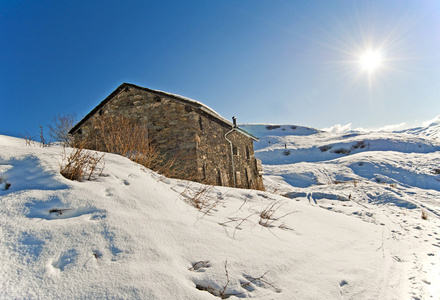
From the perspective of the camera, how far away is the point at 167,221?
1799mm

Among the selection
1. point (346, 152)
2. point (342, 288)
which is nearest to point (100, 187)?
point (342, 288)

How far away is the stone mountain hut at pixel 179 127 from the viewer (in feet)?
21.8

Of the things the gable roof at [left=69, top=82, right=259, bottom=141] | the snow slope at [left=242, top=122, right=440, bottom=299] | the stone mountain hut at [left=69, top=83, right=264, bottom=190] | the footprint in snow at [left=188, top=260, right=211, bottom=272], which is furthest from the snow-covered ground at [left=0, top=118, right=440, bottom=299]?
the gable roof at [left=69, top=82, right=259, bottom=141]

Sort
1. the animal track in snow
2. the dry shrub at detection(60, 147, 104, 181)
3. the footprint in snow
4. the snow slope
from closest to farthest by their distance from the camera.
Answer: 1. the animal track in snow
2. the footprint in snow
3. the dry shrub at detection(60, 147, 104, 181)
4. the snow slope

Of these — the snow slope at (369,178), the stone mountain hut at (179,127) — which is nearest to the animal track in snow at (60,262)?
the snow slope at (369,178)

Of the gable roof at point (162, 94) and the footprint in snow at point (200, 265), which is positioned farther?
the gable roof at point (162, 94)

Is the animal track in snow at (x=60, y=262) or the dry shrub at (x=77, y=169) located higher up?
the dry shrub at (x=77, y=169)

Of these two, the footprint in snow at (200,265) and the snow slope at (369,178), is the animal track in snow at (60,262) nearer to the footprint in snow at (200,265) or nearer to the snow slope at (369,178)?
the footprint in snow at (200,265)

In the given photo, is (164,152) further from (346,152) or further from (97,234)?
(346,152)

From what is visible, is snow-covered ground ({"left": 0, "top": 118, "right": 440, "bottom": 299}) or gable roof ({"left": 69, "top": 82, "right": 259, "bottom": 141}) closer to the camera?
snow-covered ground ({"left": 0, "top": 118, "right": 440, "bottom": 299})

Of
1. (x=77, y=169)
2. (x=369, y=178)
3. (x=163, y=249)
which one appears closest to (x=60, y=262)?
(x=163, y=249)

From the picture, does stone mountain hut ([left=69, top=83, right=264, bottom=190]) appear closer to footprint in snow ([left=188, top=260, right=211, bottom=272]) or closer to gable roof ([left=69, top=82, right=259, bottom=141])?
gable roof ([left=69, top=82, right=259, bottom=141])

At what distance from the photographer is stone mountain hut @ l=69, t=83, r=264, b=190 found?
6648 millimetres

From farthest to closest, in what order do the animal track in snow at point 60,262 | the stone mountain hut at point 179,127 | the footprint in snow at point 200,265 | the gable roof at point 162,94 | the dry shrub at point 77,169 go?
the gable roof at point 162,94, the stone mountain hut at point 179,127, the dry shrub at point 77,169, the footprint in snow at point 200,265, the animal track in snow at point 60,262
